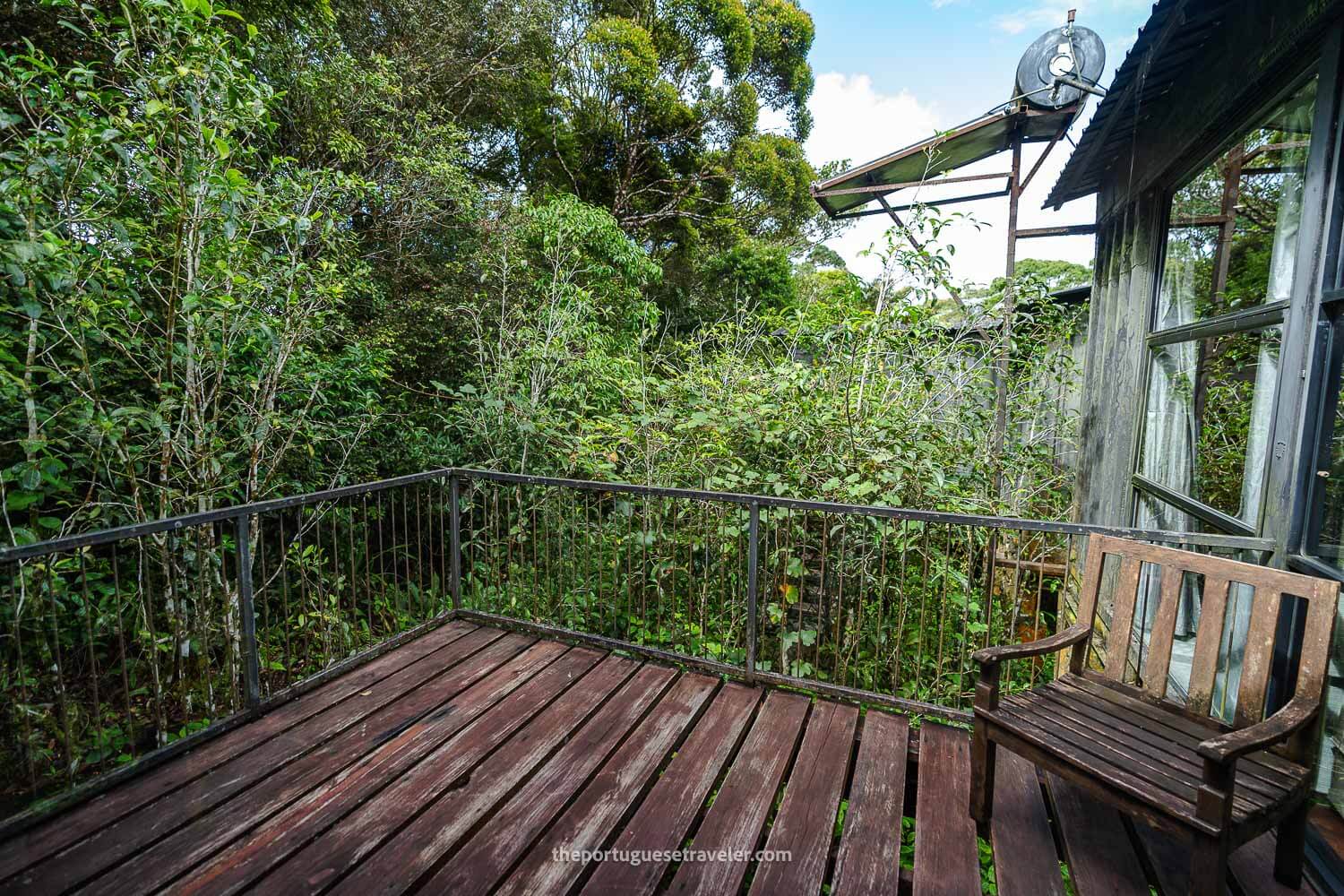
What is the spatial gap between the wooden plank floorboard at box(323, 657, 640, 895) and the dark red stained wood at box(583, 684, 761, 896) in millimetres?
328

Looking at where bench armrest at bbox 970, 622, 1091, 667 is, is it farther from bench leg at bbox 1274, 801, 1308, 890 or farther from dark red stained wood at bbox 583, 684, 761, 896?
dark red stained wood at bbox 583, 684, 761, 896

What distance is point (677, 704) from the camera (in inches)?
97.3

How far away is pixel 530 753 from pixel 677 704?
660mm

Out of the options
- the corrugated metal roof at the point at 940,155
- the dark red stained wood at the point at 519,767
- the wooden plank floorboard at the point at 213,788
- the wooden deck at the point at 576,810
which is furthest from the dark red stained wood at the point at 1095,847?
the corrugated metal roof at the point at 940,155

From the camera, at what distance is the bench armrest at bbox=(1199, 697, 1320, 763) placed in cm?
124

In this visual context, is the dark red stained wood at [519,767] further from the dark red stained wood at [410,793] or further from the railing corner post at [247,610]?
the railing corner post at [247,610]

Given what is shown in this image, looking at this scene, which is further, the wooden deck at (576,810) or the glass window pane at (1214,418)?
the glass window pane at (1214,418)

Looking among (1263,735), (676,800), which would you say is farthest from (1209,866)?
(676,800)

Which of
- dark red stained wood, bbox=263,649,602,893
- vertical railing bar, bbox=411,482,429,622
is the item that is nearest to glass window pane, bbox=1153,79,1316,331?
dark red stained wood, bbox=263,649,602,893

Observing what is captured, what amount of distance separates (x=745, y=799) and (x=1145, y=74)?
3.36 m

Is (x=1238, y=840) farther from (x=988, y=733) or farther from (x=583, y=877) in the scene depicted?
(x=583, y=877)

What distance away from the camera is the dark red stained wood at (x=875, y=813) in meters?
1.57

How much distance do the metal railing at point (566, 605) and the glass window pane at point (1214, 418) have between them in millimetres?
299

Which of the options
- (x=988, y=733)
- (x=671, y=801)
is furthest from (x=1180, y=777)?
(x=671, y=801)
